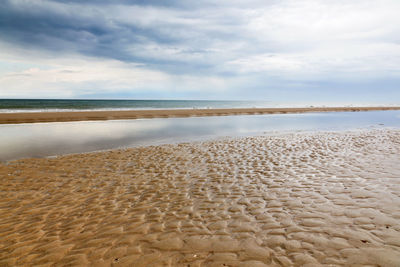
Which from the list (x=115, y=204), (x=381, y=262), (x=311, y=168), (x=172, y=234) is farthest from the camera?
(x=311, y=168)

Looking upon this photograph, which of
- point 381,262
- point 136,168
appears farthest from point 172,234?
point 136,168

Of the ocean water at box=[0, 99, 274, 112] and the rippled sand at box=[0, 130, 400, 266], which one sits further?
the ocean water at box=[0, 99, 274, 112]

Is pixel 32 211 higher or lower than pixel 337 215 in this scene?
lower

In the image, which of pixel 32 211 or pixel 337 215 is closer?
pixel 337 215

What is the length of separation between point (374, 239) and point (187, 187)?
5029 millimetres

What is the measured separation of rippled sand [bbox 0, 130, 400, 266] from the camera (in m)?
4.20

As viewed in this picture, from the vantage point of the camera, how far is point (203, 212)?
5.90 m

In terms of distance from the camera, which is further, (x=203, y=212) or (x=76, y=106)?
(x=76, y=106)

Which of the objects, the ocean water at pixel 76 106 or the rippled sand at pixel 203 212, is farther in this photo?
the ocean water at pixel 76 106

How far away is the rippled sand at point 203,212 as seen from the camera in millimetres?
4195

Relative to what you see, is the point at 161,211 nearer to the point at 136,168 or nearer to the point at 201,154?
the point at 136,168

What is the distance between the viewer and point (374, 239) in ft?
14.6

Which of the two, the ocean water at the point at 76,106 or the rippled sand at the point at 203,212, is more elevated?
the ocean water at the point at 76,106

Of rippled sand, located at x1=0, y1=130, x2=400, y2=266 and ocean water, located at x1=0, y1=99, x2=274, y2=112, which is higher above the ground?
ocean water, located at x1=0, y1=99, x2=274, y2=112
